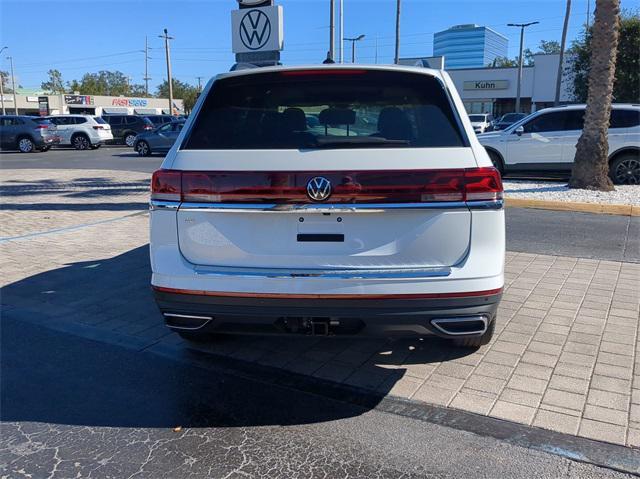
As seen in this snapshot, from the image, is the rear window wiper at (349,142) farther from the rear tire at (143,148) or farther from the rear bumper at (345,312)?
the rear tire at (143,148)

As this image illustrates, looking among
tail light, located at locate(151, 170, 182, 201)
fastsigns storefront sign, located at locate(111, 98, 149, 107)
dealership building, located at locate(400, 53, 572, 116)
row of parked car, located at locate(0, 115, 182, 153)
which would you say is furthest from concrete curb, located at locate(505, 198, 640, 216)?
fastsigns storefront sign, located at locate(111, 98, 149, 107)

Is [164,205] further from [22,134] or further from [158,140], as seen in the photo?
[22,134]

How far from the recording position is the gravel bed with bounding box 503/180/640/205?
10539 millimetres

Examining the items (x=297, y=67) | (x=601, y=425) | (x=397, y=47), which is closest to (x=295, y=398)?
(x=601, y=425)

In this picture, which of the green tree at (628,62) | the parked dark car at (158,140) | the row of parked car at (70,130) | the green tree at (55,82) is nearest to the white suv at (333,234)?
the parked dark car at (158,140)

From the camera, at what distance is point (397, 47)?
126 ft

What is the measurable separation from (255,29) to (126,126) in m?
27.1

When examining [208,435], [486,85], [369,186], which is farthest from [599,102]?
[486,85]

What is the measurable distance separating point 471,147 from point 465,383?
156cm

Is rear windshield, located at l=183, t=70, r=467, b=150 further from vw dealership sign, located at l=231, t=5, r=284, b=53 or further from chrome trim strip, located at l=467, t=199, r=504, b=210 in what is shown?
vw dealership sign, located at l=231, t=5, r=284, b=53

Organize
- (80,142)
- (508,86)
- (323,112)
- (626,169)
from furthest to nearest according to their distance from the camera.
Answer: (508,86) < (80,142) < (626,169) < (323,112)

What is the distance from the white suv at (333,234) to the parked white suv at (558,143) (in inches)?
444

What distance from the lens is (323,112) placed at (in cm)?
376

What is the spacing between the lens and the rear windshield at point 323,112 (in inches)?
130
